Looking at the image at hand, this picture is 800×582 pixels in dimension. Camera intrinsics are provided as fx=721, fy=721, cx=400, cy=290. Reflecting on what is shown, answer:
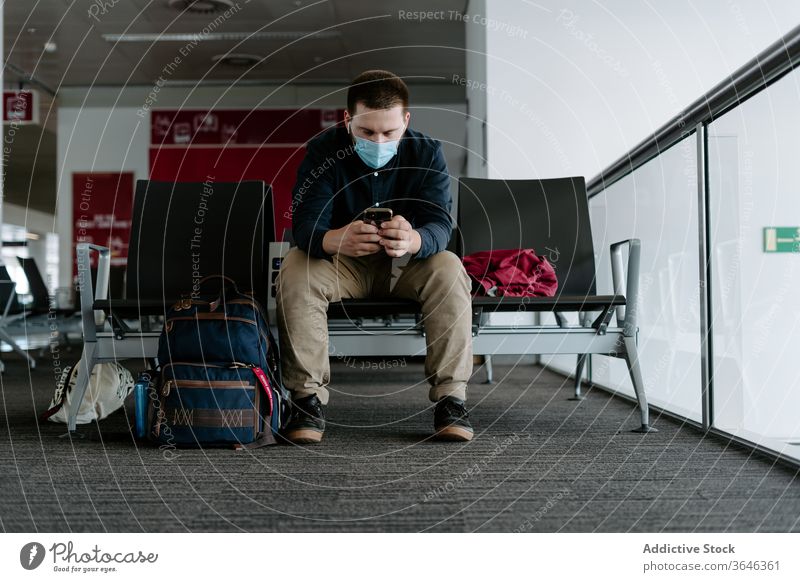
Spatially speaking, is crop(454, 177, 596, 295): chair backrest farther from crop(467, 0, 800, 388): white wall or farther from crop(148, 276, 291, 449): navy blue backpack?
crop(467, 0, 800, 388): white wall

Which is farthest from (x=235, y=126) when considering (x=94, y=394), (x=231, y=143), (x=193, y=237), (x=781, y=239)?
(x=781, y=239)

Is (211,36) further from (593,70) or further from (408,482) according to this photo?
(408,482)

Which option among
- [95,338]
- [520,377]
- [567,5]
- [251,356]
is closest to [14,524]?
[251,356]

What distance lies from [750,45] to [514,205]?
289cm

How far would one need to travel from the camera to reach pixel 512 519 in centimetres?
125

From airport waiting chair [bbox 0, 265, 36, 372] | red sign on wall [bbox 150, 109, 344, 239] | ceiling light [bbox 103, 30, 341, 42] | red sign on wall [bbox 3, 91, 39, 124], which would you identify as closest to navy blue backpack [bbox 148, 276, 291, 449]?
airport waiting chair [bbox 0, 265, 36, 372]

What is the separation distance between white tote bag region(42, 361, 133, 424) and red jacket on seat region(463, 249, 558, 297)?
4.24 feet

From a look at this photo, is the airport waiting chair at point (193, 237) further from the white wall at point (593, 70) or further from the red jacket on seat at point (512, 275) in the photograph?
the white wall at point (593, 70)

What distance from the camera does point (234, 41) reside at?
650 centimetres

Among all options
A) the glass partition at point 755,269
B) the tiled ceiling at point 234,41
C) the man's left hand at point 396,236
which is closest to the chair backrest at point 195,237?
the man's left hand at point 396,236

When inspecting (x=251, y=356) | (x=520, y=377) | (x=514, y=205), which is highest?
(x=514, y=205)

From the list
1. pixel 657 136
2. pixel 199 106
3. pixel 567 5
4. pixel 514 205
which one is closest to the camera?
pixel 657 136

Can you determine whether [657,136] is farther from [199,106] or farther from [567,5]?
[199,106]

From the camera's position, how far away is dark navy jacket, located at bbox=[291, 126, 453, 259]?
2.14 meters
